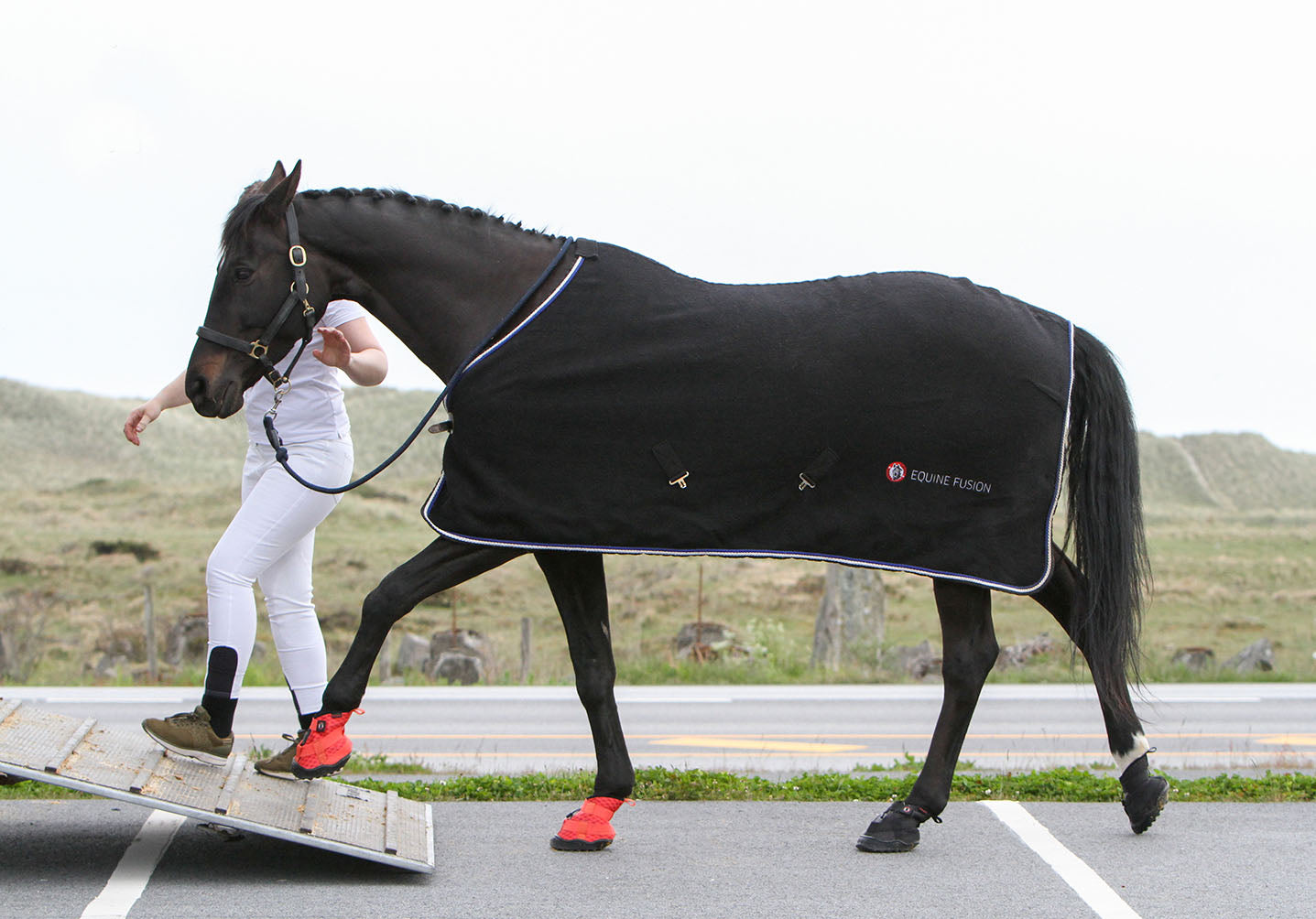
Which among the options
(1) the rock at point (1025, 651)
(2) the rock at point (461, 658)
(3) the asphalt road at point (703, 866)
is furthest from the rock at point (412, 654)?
(3) the asphalt road at point (703, 866)

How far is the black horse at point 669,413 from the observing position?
14.8 ft

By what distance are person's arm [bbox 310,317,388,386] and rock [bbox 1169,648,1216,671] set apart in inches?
563

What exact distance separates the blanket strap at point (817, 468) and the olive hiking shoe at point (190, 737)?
7.51 feet

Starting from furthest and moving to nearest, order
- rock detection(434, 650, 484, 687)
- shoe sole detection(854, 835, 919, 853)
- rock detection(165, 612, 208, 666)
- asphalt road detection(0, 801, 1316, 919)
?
rock detection(165, 612, 208, 666) < rock detection(434, 650, 484, 687) < shoe sole detection(854, 835, 919, 853) < asphalt road detection(0, 801, 1316, 919)

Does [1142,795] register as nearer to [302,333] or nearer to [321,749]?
[321,749]

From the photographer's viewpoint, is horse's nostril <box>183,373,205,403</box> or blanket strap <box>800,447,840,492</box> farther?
blanket strap <box>800,447,840,492</box>

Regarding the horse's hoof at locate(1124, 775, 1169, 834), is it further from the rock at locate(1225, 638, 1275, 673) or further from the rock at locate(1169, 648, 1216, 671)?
the rock at locate(1225, 638, 1275, 673)

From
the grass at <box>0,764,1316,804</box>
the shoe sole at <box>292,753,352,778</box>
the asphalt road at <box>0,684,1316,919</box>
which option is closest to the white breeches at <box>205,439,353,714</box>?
the shoe sole at <box>292,753,352,778</box>

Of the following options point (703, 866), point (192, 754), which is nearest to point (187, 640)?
point (192, 754)

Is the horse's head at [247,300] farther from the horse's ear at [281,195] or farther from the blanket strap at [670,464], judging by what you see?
the blanket strap at [670,464]

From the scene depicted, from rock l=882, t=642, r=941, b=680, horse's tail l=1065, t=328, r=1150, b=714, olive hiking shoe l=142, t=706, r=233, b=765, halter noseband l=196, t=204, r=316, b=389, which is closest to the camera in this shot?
halter noseband l=196, t=204, r=316, b=389

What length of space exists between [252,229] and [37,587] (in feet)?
97.1

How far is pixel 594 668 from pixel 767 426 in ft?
3.63

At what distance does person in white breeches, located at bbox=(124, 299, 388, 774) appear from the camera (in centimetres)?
474
